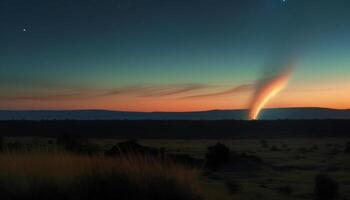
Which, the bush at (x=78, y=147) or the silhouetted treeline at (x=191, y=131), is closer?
the bush at (x=78, y=147)

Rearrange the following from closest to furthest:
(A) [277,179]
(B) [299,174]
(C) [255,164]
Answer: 1. (A) [277,179]
2. (B) [299,174]
3. (C) [255,164]

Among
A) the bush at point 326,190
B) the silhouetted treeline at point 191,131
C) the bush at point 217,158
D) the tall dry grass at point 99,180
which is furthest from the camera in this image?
the silhouetted treeline at point 191,131

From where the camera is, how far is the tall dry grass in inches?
518

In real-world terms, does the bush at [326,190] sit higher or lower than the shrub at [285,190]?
higher

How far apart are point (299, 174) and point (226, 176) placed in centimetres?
503

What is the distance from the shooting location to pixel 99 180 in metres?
13.7

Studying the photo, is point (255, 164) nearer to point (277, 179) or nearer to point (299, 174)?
point (299, 174)

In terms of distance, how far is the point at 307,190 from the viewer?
26125 mm

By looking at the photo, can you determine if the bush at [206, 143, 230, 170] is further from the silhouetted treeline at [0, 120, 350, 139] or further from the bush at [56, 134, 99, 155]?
the silhouetted treeline at [0, 120, 350, 139]

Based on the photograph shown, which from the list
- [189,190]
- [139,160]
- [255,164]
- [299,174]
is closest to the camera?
[189,190]

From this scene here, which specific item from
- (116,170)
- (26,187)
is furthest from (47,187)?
(116,170)

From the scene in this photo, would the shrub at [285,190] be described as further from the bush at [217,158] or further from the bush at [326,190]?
the bush at [217,158]

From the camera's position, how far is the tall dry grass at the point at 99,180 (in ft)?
43.2

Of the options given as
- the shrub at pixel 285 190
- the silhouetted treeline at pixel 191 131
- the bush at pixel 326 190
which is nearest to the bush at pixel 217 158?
the shrub at pixel 285 190
